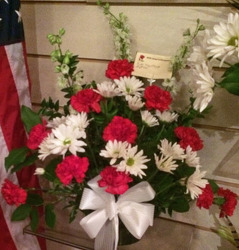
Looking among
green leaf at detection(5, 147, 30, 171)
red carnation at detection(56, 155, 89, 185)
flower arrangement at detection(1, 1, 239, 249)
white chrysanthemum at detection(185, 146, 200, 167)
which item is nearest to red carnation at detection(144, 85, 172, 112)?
flower arrangement at detection(1, 1, 239, 249)

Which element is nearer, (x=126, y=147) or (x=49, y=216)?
(x=126, y=147)

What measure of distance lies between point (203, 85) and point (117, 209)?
0.34m

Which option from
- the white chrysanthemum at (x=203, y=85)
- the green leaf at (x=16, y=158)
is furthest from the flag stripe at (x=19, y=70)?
the white chrysanthemum at (x=203, y=85)

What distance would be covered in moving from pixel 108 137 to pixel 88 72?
1.51ft

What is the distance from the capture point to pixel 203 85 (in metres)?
0.66

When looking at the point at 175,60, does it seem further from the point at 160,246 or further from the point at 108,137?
the point at 160,246

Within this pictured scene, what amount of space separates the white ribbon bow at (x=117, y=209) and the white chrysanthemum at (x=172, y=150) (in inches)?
3.3

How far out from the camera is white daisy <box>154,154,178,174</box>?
26.9 inches

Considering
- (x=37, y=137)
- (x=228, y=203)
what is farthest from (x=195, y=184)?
(x=37, y=137)

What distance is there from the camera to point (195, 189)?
0.72 m

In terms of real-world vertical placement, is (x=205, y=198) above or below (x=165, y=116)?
below

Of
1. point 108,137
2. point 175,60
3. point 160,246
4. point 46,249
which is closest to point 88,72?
point 175,60

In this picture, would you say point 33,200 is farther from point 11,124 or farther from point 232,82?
point 232,82

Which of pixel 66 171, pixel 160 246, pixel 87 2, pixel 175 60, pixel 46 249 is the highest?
pixel 87 2
